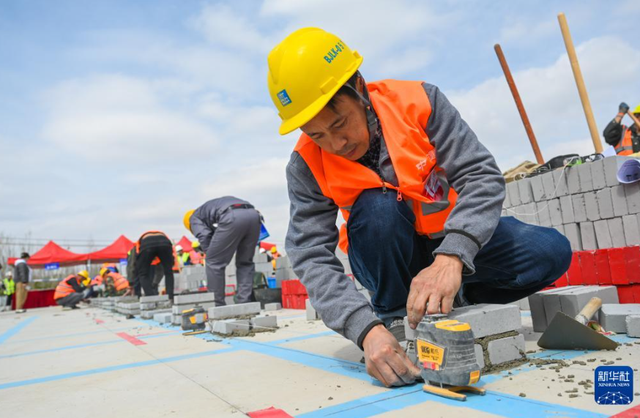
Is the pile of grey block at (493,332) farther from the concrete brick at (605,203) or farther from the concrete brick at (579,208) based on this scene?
the concrete brick at (579,208)

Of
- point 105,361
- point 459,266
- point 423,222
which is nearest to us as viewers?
point 459,266

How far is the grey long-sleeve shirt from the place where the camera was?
1707mm

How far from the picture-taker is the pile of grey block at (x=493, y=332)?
5.63 feet

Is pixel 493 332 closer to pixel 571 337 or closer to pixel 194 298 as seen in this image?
pixel 571 337

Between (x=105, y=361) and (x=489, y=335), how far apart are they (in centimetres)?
247

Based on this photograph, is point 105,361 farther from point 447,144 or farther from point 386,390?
point 447,144

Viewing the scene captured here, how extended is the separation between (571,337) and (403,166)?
107 centimetres

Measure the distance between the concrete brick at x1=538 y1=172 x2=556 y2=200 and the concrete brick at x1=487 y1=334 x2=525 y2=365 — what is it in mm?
3351

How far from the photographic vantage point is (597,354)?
6.14 feet

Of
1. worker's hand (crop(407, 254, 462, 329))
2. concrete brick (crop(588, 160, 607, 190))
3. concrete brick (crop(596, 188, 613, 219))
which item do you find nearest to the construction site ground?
worker's hand (crop(407, 254, 462, 329))

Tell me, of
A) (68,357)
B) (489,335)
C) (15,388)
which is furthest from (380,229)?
(68,357)

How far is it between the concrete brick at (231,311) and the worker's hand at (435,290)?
292cm

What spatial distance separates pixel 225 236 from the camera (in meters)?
5.52

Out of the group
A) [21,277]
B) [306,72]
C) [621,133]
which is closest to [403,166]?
[306,72]
